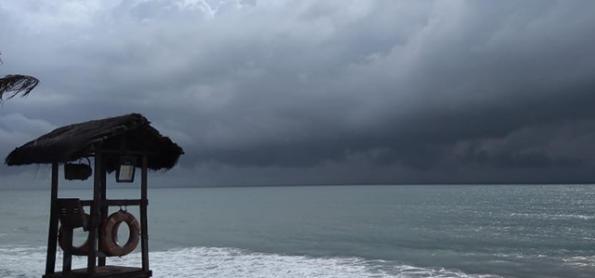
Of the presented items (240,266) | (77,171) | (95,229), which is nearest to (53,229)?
(95,229)

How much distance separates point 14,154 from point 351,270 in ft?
40.9

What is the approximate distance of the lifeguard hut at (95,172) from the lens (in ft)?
30.3

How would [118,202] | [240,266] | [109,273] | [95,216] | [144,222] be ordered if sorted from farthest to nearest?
[240,266] → [144,222] → [118,202] → [109,273] → [95,216]

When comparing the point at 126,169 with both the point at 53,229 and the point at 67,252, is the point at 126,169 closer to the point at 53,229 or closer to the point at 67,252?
the point at 53,229

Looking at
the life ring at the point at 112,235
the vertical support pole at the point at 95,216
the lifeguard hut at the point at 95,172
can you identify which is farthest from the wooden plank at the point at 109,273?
the life ring at the point at 112,235

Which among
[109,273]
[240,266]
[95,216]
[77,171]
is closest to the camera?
[95,216]

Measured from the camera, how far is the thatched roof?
9219 mm

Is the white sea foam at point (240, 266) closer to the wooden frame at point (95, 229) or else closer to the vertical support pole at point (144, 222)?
the vertical support pole at point (144, 222)

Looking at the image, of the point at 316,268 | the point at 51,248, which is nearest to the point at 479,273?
the point at 316,268

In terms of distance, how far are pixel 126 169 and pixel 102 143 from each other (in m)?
1.02

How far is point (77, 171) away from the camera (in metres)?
10.2

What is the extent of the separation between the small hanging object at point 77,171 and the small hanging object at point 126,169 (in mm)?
547

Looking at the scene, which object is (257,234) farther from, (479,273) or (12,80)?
(12,80)

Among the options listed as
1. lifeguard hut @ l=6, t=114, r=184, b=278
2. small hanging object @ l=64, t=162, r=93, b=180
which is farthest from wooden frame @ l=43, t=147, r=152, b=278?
small hanging object @ l=64, t=162, r=93, b=180
